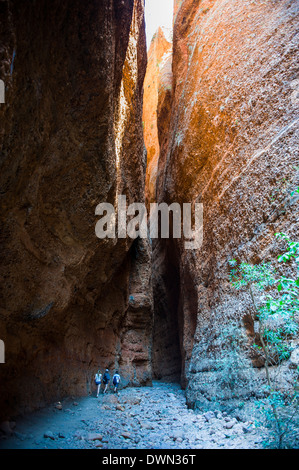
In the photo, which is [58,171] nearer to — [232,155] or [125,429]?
[232,155]

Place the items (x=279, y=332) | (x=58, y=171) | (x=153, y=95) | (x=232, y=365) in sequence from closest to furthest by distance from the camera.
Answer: (x=279, y=332), (x=58, y=171), (x=232, y=365), (x=153, y=95)

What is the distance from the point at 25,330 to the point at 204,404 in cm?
421

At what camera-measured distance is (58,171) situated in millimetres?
5293

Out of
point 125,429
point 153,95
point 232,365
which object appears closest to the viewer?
point 125,429

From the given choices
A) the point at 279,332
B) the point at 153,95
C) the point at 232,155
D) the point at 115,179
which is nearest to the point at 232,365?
the point at 279,332

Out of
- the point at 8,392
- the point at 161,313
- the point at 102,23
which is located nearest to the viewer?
the point at 102,23

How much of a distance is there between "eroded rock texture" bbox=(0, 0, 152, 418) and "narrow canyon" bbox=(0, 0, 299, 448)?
3 cm

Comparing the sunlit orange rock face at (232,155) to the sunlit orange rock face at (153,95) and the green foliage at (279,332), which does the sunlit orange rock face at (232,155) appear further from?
the sunlit orange rock face at (153,95)

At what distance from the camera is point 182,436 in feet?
15.1

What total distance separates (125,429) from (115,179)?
16.5ft

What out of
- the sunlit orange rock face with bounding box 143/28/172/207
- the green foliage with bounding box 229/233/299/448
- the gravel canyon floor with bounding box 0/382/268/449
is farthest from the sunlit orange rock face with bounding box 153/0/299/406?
the sunlit orange rock face with bounding box 143/28/172/207

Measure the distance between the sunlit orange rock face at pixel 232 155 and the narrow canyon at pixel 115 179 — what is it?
41 millimetres
